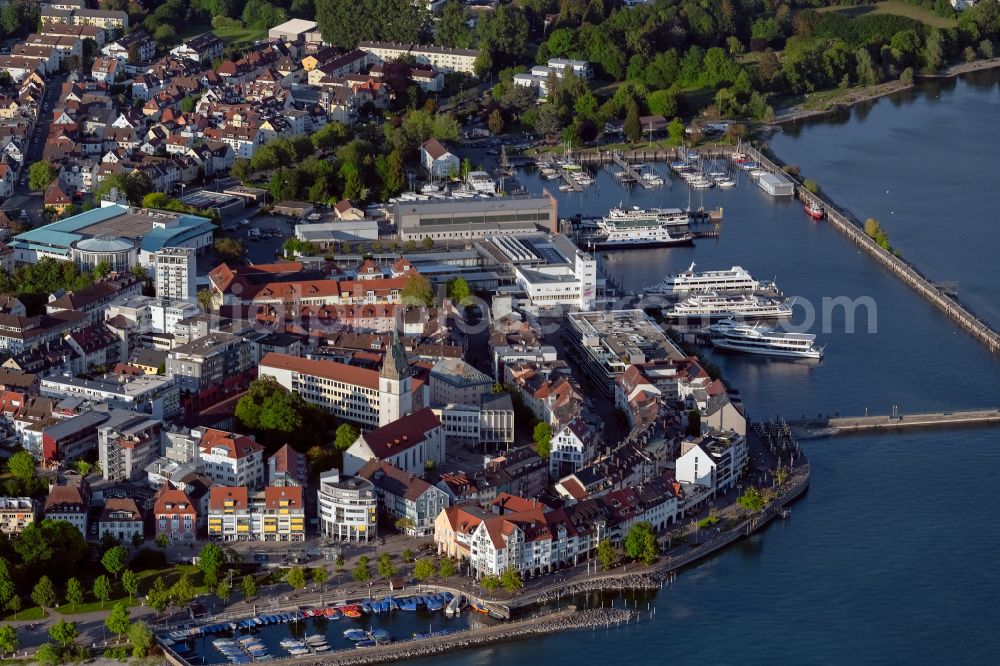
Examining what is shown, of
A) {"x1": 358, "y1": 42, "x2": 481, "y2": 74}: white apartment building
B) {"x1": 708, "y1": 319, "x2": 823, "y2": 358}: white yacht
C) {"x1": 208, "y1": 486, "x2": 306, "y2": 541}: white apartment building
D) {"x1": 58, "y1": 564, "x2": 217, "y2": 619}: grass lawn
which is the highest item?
{"x1": 358, "y1": 42, "x2": 481, "y2": 74}: white apartment building

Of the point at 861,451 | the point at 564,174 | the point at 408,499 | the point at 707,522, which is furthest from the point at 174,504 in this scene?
the point at 564,174

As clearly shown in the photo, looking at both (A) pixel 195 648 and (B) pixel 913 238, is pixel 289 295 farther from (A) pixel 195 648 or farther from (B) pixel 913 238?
(B) pixel 913 238

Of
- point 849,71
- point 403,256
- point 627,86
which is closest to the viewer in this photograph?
point 403,256

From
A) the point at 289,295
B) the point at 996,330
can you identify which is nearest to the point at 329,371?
the point at 289,295

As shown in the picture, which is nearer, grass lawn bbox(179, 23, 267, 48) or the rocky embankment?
the rocky embankment

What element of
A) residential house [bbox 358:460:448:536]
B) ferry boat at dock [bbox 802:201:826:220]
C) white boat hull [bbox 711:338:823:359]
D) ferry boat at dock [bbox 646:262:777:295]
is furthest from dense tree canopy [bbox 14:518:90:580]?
ferry boat at dock [bbox 802:201:826:220]

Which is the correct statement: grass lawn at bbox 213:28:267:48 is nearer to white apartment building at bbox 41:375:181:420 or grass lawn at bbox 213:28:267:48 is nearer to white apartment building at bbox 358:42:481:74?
white apartment building at bbox 358:42:481:74

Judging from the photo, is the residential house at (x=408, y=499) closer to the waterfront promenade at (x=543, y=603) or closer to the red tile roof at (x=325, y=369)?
the waterfront promenade at (x=543, y=603)
